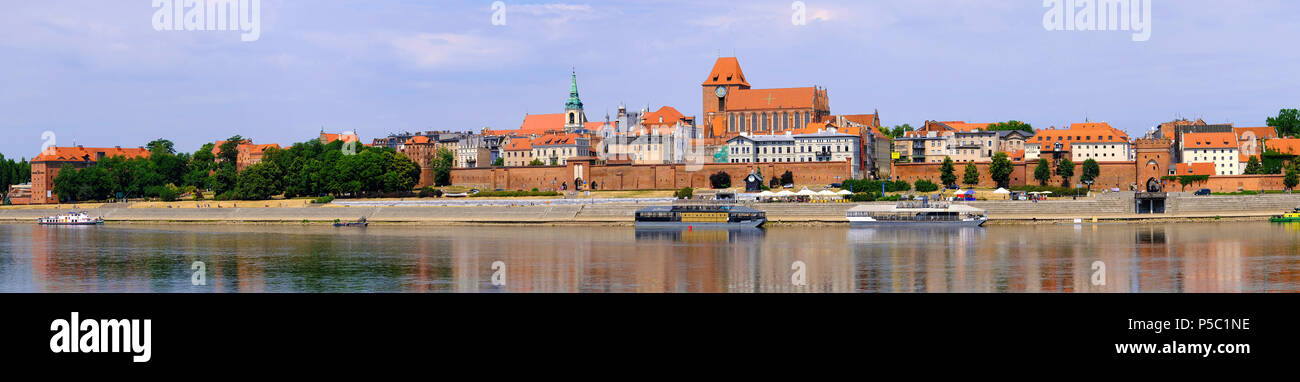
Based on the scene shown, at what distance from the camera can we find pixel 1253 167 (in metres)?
72.2

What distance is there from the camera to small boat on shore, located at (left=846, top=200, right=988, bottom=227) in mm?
56000

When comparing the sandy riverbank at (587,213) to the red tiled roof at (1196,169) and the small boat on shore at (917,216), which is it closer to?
the small boat on shore at (917,216)

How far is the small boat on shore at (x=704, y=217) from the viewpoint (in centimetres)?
5750

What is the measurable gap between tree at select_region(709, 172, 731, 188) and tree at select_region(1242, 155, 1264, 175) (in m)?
30.6

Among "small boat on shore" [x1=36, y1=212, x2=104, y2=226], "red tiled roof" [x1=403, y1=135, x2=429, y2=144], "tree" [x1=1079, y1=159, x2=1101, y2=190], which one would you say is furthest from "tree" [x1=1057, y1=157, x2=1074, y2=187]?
"red tiled roof" [x1=403, y1=135, x2=429, y2=144]

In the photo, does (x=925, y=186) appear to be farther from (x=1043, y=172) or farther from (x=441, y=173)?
(x=441, y=173)

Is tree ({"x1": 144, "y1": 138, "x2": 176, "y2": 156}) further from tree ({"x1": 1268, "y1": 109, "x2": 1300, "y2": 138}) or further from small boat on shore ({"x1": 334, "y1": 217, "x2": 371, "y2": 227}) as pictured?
tree ({"x1": 1268, "y1": 109, "x2": 1300, "y2": 138})

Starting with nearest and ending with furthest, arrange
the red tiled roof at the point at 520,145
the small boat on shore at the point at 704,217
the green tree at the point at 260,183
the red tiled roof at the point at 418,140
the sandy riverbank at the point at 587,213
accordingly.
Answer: the small boat on shore at the point at 704,217
the sandy riverbank at the point at 587,213
the green tree at the point at 260,183
the red tiled roof at the point at 520,145
the red tiled roof at the point at 418,140

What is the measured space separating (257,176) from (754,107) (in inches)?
1522

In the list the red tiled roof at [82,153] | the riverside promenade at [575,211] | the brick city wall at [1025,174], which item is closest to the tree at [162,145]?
the red tiled roof at [82,153]

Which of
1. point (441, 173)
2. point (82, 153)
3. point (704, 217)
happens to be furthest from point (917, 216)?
point (82, 153)

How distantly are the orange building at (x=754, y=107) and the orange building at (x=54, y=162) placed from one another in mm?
49880
